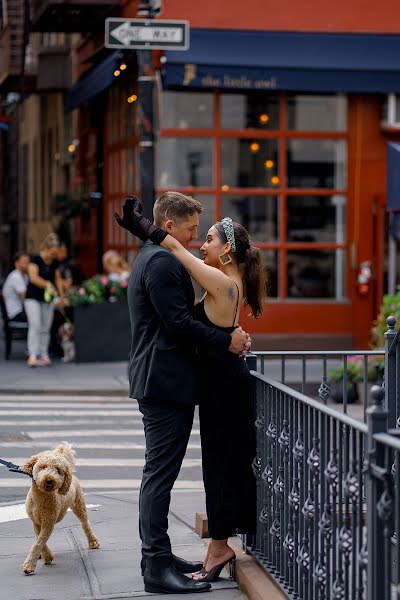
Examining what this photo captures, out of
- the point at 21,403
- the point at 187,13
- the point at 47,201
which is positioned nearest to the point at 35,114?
the point at 47,201

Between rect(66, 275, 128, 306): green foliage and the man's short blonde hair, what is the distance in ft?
43.2

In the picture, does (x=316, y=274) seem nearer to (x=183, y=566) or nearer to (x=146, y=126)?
(x=146, y=126)

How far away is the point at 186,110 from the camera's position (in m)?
21.0

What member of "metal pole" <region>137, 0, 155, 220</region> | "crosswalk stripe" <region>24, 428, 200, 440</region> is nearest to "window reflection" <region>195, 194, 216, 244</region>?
"metal pole" <region>137, 0, 155, 220</region>

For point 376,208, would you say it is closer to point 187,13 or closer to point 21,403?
point 187,13

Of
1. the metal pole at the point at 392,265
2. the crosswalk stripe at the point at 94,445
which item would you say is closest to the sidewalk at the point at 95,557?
the crosswalk stripe at the point at 94,445

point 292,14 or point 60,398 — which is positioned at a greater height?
point 292,14

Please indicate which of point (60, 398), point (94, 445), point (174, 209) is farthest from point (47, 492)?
point (60, 398)

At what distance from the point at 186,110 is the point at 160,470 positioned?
1509cm

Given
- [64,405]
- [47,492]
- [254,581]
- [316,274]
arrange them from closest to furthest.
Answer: [254,581], [47,492], [64,405], [316,274]

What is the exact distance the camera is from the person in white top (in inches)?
822

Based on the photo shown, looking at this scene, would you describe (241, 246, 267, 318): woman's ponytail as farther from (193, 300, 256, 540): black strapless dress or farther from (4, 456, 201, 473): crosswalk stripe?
(4, 456, 201, 473): crosswalk stripe

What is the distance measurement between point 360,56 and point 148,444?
50.0 ft

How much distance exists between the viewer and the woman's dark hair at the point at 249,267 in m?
6.46
